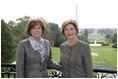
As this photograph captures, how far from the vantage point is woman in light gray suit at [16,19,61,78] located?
3.54 ft

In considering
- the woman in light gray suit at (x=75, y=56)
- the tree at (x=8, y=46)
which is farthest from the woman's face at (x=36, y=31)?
the tree at (x=8, y=46)

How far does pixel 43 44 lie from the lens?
3.78ft

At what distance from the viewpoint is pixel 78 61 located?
1.08m

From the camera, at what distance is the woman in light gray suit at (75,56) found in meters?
1.08

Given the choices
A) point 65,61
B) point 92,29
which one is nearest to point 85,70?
point 65,61

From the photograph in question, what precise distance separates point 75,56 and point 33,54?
37 cm

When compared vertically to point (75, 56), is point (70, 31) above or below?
above

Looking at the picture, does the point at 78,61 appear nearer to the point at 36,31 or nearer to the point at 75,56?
the point at 75,56

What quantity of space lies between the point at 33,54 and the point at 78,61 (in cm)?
40

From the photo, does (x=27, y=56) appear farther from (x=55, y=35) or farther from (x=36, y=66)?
(x=55, y=35)

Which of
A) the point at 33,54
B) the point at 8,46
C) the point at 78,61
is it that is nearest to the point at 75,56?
the point at 78,61

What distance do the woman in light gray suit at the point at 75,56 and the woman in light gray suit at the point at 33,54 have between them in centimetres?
20

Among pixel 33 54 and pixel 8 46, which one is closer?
pixel 33 54

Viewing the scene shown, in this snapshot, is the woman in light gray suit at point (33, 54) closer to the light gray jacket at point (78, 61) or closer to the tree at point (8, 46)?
the light gray jacket at point (78, 61)
